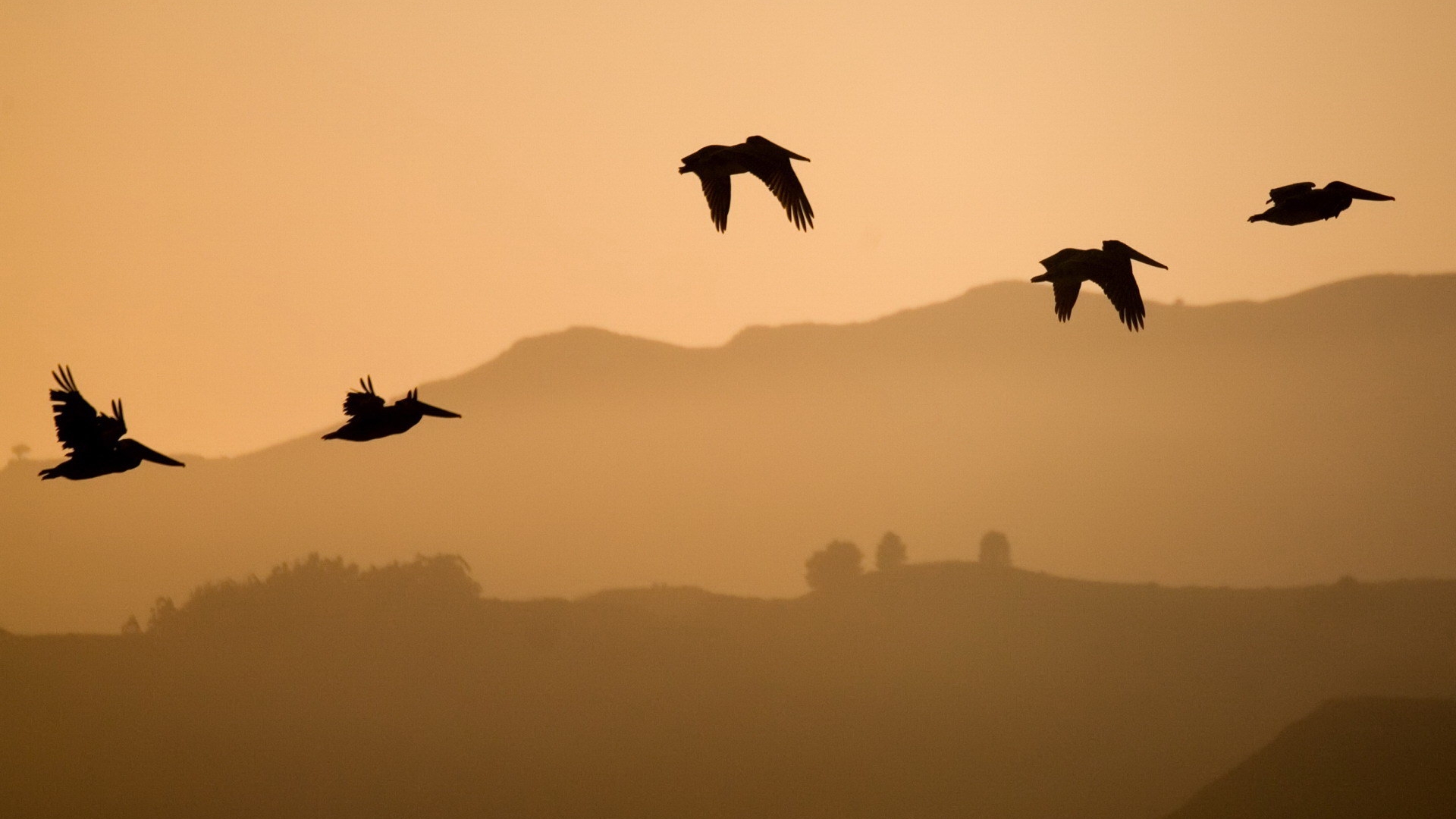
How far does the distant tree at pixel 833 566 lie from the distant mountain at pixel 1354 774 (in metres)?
31.3

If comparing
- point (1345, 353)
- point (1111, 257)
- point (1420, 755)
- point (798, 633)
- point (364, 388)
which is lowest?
point (1420, 755)

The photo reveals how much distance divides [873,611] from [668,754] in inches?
857

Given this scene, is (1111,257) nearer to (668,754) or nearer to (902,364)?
(668,754)

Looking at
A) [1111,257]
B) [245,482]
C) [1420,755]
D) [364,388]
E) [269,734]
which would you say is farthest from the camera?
[245,482]

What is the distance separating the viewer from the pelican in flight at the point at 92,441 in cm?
1233

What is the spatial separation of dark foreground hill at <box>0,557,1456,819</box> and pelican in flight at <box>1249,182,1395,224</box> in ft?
222

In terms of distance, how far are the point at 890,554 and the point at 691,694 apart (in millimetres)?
21023

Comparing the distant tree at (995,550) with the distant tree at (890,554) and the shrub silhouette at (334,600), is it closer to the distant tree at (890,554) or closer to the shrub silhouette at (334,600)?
the distant tree at (890,554)

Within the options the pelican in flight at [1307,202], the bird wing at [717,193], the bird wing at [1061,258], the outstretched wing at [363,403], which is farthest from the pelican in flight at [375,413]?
the pelican in flight at [1307,202]

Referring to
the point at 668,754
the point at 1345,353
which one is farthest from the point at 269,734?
the point at 1345,353

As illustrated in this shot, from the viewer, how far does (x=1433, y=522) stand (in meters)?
95.5

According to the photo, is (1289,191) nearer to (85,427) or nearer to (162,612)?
(85,427)

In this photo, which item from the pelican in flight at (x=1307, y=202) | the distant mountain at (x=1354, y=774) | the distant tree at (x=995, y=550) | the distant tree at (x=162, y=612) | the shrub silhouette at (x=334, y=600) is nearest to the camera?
the pelican in flight at (x=1307, y=202)

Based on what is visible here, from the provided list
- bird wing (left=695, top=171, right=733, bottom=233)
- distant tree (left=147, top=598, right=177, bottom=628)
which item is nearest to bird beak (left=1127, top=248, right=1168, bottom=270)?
bird wing (left=695, top=171, right=733, bottom=233)
